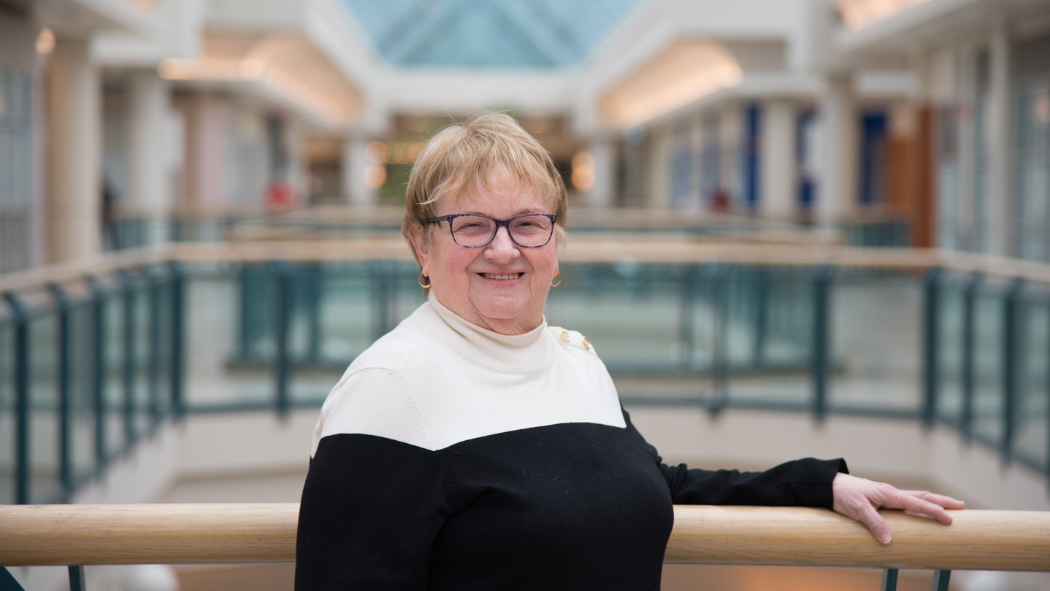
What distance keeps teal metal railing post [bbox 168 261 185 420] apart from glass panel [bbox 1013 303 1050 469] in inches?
214

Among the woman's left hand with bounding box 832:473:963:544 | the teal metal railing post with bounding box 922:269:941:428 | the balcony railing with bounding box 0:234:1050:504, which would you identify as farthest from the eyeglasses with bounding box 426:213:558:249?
the teal metal railing post with bounding box 922:269:941:428

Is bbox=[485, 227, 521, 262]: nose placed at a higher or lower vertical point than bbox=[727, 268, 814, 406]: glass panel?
higher

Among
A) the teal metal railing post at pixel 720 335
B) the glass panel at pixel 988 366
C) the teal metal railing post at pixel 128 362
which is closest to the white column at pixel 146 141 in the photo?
the teal metal railing post at pixel 128 362

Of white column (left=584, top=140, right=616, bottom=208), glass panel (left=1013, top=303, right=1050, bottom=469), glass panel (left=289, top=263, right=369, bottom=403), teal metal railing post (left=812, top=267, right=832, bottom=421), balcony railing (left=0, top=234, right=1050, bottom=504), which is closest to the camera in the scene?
glass panel (left=1013, top=303, right=1050, bottom=469)

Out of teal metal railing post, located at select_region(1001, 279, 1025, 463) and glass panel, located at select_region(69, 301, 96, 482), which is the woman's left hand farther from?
teal metal railing post, located at select_region(1001, 279, 1025, 463)

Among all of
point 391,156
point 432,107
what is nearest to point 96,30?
point 391,156

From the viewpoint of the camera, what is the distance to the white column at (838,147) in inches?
783

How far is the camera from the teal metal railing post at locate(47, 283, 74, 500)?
5.30 metres

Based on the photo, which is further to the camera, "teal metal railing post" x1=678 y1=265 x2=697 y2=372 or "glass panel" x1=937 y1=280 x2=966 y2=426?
"teal metal railing post" x1=678 y1=265 x2=697 y2=372

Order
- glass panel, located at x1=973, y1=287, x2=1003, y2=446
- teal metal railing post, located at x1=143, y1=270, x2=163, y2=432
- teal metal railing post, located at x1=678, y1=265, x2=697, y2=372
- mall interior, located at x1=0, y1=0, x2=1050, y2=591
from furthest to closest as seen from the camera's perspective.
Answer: teal metal railing post, located at x1=678, y1=265, x2=697, y2=372
teal metal railing post, located at x1=143, y1=270, x2=163, y2=432
glass panel, located at x1=973, y1=287, x2=1003, y2=446
mall interior, located at x1=0, y1=0, x2=1050, y2=591

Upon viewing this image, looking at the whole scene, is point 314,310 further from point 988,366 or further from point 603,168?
point 603,168

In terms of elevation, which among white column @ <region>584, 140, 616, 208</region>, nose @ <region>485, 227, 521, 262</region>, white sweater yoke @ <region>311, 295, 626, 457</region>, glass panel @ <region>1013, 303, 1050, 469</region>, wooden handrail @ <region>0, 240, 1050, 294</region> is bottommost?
glass panel @ <region>1013, 303, 1050, 469</region>

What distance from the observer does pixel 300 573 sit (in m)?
1.53

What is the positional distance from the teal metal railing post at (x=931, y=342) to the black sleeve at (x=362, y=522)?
6.51m
